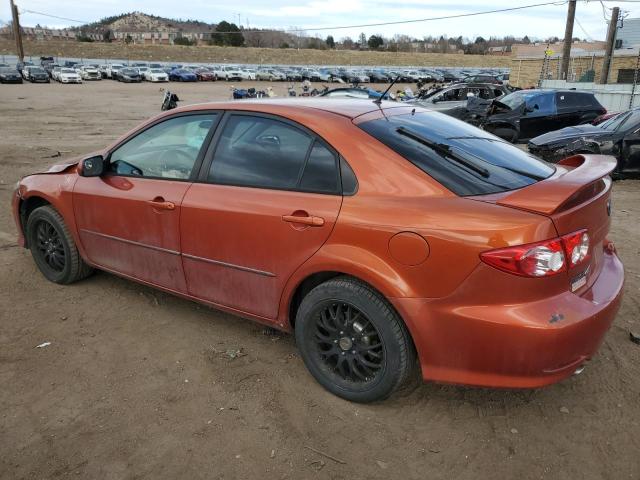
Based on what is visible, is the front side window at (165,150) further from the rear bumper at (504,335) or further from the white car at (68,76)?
the white car at (68,76)

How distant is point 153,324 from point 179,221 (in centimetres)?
93

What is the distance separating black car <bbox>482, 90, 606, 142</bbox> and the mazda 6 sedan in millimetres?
10753

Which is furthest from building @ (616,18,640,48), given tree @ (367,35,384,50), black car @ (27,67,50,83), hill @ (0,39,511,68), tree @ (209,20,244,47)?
tree @ (367,35,384,50)

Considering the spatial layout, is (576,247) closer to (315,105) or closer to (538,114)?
(315,105)

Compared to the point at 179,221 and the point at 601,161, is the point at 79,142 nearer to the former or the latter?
the point at 179,221

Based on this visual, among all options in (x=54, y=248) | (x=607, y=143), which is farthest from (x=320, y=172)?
A: (x=607, y=143)

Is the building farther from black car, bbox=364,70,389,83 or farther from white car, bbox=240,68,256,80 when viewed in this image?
white car, bbox=240,68,256,80

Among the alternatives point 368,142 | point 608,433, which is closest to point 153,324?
point 368,142

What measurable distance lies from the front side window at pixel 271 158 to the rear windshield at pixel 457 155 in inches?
12.8

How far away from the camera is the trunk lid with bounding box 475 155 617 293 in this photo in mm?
2457

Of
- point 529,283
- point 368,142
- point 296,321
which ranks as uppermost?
point 368,142

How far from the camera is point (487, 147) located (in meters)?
3.24

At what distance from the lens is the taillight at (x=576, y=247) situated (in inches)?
96.8

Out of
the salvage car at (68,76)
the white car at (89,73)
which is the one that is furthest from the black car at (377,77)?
the salvage car at (68,76)
